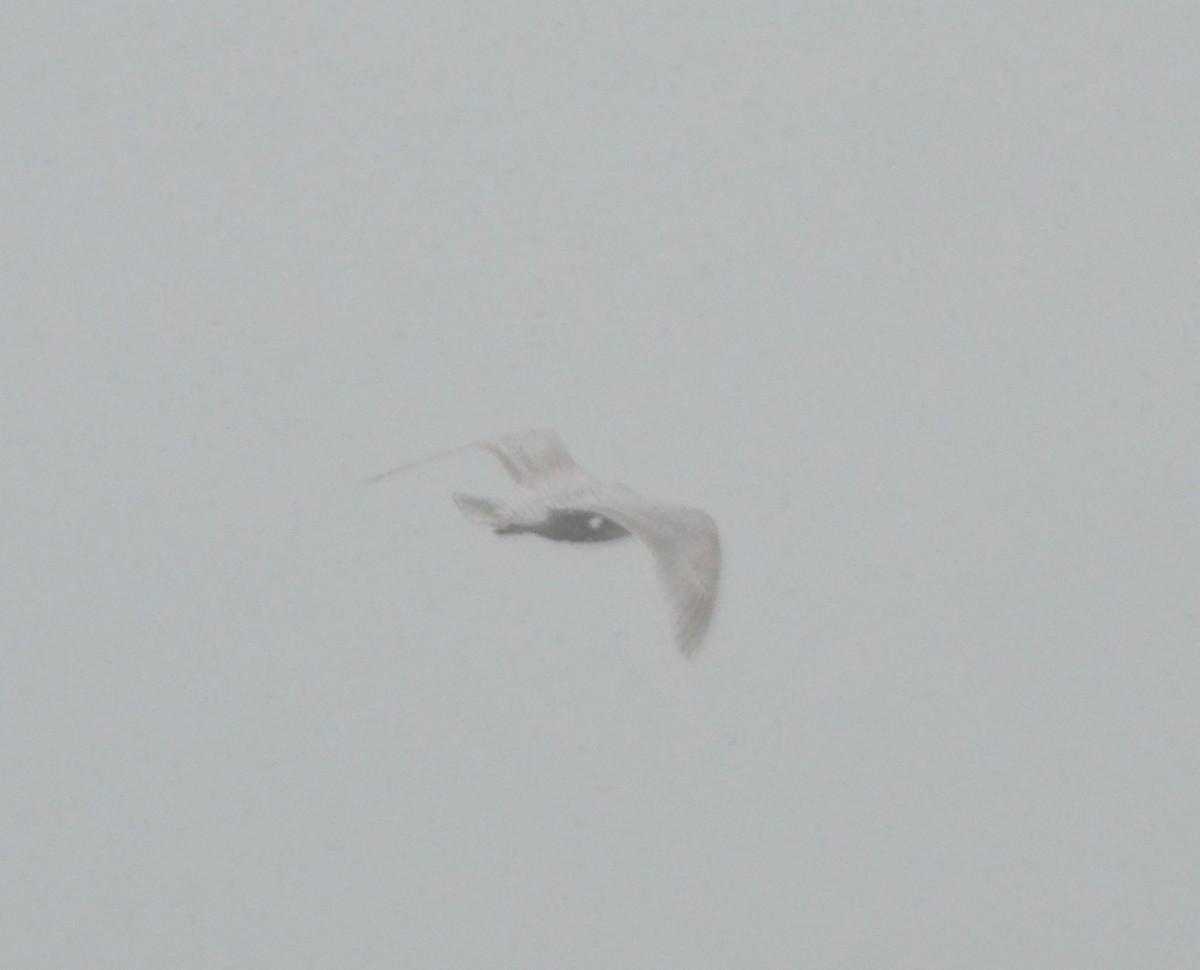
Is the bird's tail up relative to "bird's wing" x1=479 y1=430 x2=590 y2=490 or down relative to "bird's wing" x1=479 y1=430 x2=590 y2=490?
down

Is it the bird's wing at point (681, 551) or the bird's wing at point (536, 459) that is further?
the bird's wing at point (536, 459)

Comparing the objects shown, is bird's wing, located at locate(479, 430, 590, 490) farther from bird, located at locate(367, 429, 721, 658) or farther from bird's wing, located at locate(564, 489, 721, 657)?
bird's wing, located at locate(564, 489, 721, 657)

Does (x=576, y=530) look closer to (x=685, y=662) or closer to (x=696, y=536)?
(x=696, y=536)

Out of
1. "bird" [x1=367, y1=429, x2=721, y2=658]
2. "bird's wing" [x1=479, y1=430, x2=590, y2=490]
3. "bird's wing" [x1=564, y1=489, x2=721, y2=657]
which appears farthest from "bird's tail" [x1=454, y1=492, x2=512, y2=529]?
"bird's wing" [x1=564, y1=489, x2=721, y2=657]

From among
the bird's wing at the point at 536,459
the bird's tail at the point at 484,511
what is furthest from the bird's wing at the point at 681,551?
the bird's wing at the point at 536,459

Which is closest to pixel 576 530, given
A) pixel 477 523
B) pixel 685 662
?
pixel 477 523

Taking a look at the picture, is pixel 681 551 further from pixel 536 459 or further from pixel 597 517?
pixel 536 459

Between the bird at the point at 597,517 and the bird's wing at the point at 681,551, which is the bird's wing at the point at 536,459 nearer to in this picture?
the bird at the point at 597,517
